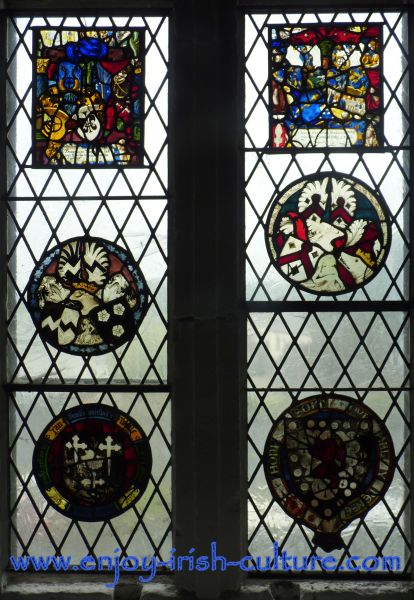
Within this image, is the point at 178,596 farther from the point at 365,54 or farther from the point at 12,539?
the point at 365,54

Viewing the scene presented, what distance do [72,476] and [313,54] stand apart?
2441 mm

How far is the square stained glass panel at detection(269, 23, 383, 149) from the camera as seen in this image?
3393mm

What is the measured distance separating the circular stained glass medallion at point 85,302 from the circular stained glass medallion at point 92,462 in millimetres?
349

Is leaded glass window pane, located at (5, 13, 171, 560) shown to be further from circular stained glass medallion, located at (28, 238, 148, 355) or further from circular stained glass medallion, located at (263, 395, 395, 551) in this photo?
circular stained glass medallion, located at (263, 395, 395, 551)

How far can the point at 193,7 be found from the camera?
127 inches

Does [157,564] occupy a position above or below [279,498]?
below

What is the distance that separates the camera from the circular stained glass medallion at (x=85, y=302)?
338 centimetres

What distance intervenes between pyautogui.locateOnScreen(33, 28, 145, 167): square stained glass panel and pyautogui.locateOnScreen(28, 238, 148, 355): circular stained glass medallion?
1.72ft

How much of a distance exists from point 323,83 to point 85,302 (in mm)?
1625

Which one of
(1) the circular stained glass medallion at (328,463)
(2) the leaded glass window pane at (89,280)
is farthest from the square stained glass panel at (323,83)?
(1) the circular stained glass medallion at (328,463)

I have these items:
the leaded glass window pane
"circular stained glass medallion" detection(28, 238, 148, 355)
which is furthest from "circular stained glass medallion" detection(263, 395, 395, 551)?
"circular stained glass medallion" detection(28, 238, 148, 355)

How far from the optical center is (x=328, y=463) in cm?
331

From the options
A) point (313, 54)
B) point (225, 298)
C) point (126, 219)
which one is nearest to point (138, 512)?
point (225, 298)

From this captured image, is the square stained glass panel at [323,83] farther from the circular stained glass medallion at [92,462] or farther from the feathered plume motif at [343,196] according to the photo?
the circular stained glass medallion at [92,462]
